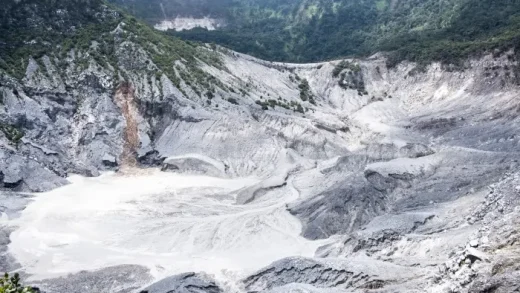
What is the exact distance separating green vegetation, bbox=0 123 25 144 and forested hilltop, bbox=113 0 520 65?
56.4 m

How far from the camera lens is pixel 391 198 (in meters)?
43.7

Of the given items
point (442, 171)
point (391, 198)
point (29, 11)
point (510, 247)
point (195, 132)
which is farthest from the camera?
point (29, 11)

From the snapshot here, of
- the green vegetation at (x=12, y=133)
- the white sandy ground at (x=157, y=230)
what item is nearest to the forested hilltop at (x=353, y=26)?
the white sandy ground at (x=157, y=230)

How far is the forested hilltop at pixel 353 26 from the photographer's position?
88.5 m

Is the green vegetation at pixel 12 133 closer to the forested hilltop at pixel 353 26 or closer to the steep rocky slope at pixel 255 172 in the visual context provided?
the steep rocky slope at pixel 255 172

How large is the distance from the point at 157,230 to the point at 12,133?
2431cm

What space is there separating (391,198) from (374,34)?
320 ft

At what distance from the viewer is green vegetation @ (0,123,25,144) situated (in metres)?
57.1

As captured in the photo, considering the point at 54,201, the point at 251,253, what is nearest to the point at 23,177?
the point at 54,201

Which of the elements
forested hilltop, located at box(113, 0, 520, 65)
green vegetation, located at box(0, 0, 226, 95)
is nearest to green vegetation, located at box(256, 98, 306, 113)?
green vegetation, located at box(0, 0, 226, 95)

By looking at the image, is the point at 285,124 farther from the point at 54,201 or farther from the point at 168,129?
the point at 54,201

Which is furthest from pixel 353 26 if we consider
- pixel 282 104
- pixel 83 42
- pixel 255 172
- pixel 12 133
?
pixel 12 133

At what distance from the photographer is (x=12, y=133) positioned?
191 feet

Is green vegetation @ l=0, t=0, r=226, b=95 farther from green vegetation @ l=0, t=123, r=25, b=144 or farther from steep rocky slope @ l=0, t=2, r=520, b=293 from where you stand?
green vegetation @ l=0, t=123, r=25, b=144
